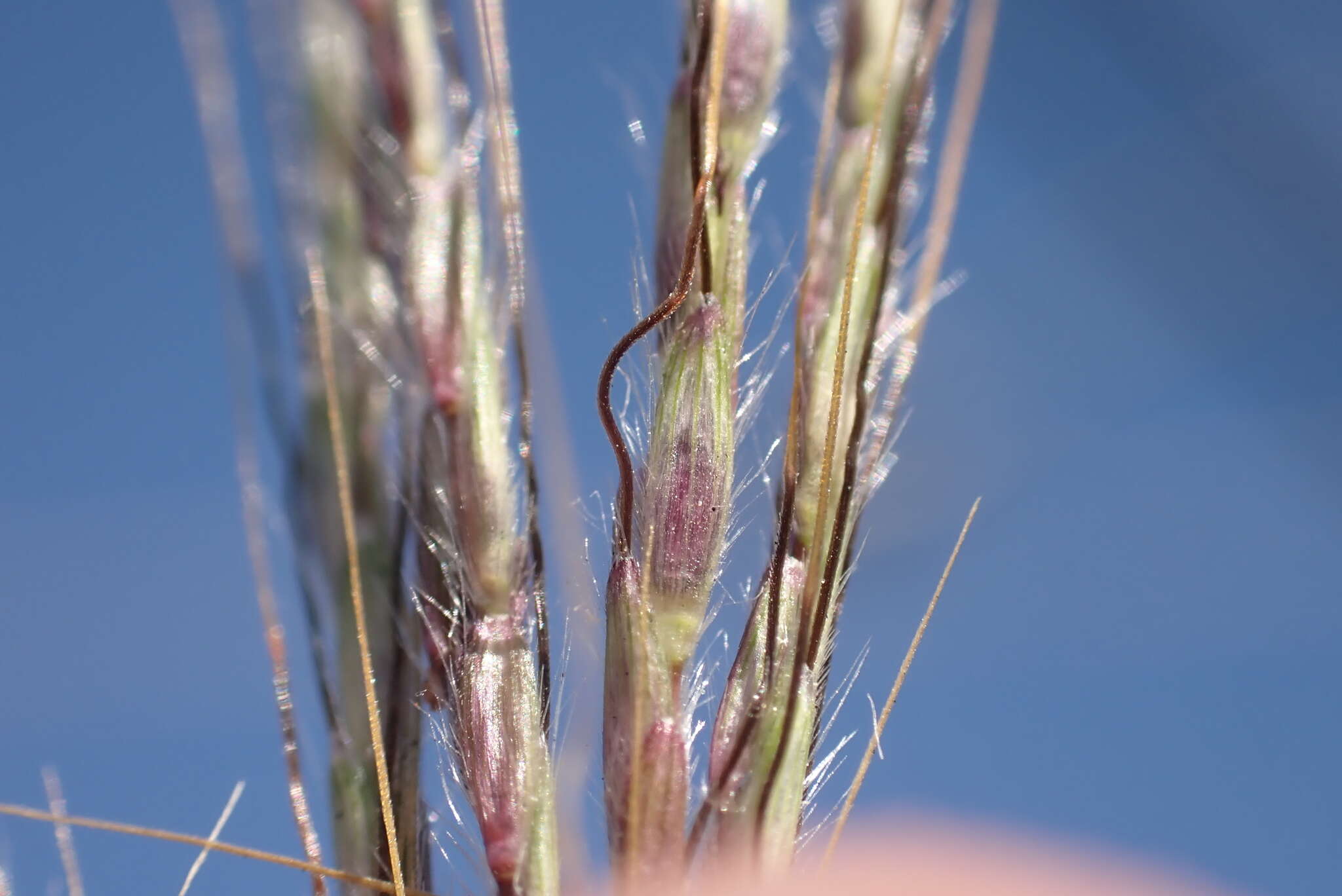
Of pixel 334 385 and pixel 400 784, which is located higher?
pixel 334 385

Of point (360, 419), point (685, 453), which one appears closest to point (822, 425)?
point (685, 453)

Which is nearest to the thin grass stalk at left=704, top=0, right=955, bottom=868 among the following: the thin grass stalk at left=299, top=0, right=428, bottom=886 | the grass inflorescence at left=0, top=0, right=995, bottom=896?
the grass inflorescence at left=0, top=0, right=995, bottom=896

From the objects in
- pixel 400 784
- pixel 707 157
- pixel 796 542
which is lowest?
pixel 400 784

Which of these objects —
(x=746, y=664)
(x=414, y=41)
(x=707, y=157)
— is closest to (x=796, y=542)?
(x=746, y=664)

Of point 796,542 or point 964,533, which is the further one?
point 964,533

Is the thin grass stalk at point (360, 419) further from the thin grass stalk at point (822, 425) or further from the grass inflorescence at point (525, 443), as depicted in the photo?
the thin grass stalk at point (822, 425)

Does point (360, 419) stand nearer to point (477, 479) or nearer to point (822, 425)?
point (477, 479)

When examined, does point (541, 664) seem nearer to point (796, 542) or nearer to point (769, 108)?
point (796, 542)

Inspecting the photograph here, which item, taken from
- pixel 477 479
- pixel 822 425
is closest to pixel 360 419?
pixel 477 479

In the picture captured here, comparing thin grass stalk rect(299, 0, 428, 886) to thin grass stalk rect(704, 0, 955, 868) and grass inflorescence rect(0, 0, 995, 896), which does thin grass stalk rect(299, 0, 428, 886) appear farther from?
thin grass stalk rect(704, 0, 955, 868)

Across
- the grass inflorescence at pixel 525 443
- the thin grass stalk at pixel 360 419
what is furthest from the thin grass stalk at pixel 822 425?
the thin grass stalk at pixel 360 419

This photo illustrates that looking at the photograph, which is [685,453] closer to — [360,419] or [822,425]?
[822,425]
